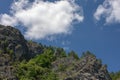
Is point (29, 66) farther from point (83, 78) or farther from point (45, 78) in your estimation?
point (83, 78)

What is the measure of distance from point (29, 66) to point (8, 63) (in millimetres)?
11433

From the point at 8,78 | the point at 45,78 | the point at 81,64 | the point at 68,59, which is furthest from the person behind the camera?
the point at 68,59

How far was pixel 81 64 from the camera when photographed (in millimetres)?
178000

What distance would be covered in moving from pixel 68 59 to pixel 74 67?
20.4 metres

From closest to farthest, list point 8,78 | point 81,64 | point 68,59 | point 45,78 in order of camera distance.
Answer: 1. point 8,78
2. point 45,78
3. point 81,64
4. point 68,59

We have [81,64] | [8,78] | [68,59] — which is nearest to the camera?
[8,78]

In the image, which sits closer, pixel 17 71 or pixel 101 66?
pixel 17 71

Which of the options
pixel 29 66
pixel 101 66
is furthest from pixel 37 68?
pixel 101 66

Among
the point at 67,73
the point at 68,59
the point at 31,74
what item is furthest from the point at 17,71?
the point at 68,59

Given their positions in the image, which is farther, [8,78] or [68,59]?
[68,59]

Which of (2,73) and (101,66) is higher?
(101,66)

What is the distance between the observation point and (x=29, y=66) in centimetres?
18512

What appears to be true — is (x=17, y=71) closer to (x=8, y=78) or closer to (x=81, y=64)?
(x=8, y=78)

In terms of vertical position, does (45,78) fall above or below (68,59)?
below
